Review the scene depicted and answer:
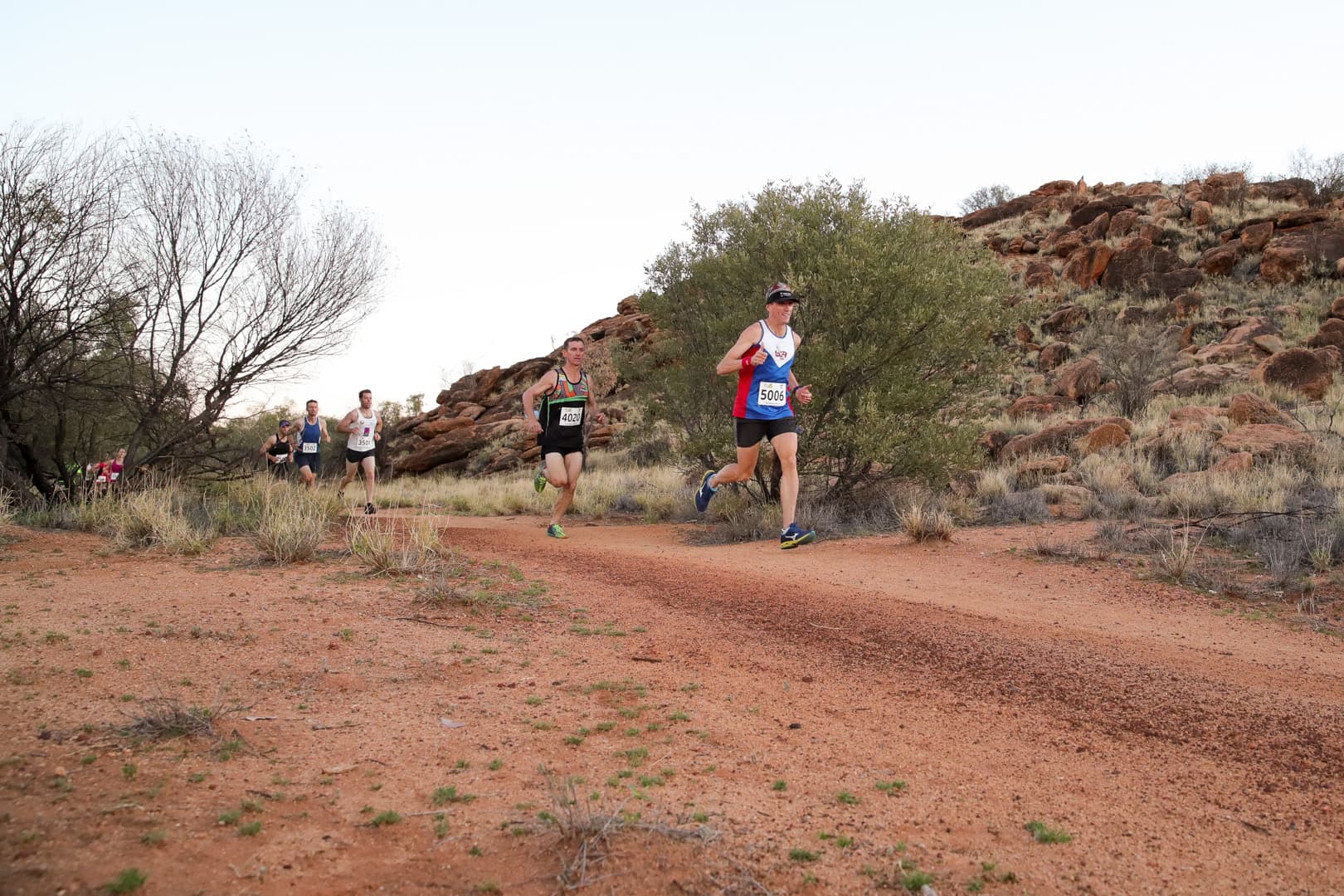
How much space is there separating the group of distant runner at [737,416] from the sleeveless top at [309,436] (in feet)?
0.83

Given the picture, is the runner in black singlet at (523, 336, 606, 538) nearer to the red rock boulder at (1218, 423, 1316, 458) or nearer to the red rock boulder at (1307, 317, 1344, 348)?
the red rock boulder at (1218, 423, 1316, 458)

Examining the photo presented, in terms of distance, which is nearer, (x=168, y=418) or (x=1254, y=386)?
(x=168, y=418)

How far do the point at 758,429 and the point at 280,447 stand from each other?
447 inches

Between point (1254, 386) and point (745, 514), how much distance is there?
12.5 m

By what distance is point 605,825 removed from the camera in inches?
93.7

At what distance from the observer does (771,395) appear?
7.90 m

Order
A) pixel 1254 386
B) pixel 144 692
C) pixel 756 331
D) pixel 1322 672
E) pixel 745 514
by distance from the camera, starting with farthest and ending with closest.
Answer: pixel 1254 386
pixel 745 514
pixel 756 331
pixel 1322 672
pixel 144 692

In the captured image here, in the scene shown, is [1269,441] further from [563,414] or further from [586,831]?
[586,831]

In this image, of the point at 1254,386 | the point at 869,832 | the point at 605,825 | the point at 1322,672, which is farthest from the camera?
the point at 1254,386

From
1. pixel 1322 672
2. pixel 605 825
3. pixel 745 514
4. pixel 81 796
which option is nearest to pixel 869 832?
pixel 605 825

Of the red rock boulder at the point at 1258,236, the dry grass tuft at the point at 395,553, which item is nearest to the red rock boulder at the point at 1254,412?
the dry grass tuft at the point at 395,553

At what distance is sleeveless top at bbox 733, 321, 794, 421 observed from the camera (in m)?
7.85

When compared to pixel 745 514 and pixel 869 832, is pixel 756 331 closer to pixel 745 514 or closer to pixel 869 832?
pixel 745 514

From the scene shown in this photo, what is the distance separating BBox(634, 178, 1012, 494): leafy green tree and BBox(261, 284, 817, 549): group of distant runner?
2.82 ft
